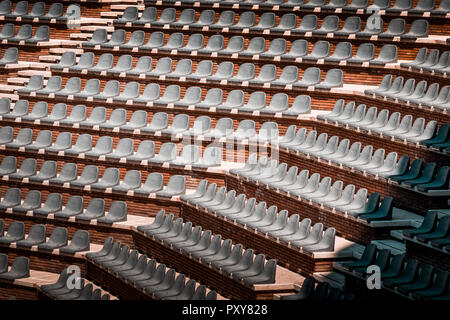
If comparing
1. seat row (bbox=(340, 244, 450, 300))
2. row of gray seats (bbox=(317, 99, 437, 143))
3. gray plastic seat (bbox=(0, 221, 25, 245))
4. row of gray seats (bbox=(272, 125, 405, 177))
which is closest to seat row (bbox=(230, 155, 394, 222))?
row of gray seats (bbox=(272, 125, 405, 177))

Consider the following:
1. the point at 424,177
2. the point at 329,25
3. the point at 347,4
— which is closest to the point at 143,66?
the point at 329,25

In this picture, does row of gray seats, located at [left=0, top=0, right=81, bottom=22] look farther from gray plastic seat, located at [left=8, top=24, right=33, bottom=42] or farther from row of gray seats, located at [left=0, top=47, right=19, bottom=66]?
row of gray seats, located at [left=0, top=47, right=19, bottom=66]

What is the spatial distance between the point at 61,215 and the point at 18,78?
131 inches

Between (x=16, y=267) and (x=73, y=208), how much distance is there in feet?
3.39

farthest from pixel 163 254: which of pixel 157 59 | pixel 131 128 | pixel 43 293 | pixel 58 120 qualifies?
pixel 157 59

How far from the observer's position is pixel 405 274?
24.3ft

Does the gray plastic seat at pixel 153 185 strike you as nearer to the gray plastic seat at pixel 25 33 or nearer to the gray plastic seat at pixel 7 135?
the gray plastic seat at pixel 7 135

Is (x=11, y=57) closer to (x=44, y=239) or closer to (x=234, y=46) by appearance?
(x=234, y=46)

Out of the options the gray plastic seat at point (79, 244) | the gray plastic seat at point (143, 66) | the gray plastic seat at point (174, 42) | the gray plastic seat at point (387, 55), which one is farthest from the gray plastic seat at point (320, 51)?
the gray plastic seat at point (79, 244)

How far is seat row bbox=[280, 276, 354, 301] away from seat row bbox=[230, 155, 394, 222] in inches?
50.1

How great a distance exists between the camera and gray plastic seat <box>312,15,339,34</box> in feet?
38.8

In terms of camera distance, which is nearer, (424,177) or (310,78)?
(424,177)

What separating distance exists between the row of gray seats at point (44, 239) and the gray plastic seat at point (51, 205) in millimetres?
310
